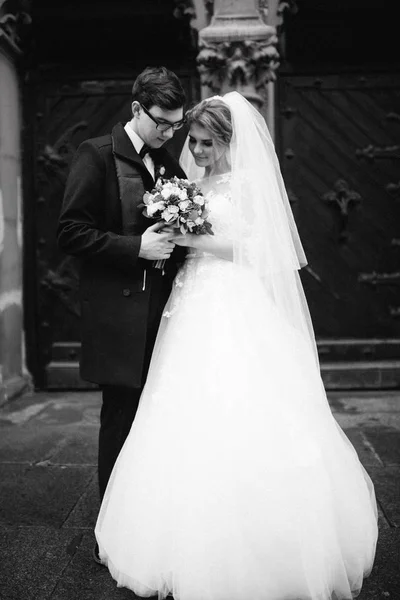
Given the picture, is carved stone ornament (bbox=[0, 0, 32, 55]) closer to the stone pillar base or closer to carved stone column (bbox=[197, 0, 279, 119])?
carved stone column (bbox=[197, 0, 279, 119])

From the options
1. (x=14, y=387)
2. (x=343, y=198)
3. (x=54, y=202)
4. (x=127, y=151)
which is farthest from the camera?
(x=54, y=202)

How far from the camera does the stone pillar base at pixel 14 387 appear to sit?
5.18 metres

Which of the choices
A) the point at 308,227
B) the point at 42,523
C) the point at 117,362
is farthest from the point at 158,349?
the point at 308,227

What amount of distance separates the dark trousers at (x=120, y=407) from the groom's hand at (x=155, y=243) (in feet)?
0.61

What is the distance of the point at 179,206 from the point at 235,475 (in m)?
1.11

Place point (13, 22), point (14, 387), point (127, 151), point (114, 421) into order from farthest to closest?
point (14, 387) < point (13, 22) < point (114, 421) < point (127, 151)

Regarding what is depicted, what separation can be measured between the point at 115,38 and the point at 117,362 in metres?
3.90

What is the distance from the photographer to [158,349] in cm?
264

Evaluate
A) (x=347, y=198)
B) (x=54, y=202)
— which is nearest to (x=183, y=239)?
(x=347, y=198)

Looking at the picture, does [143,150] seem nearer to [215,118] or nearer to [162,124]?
[162,124]

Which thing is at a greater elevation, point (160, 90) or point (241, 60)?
point (241, 60)

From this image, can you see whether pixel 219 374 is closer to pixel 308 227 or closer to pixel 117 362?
pixel 117 362

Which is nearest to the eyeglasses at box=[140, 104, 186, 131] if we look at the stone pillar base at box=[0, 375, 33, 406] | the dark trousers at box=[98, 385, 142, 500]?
the dark trousers at box=[98, 385, 142, 500]

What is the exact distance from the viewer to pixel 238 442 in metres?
2.27
